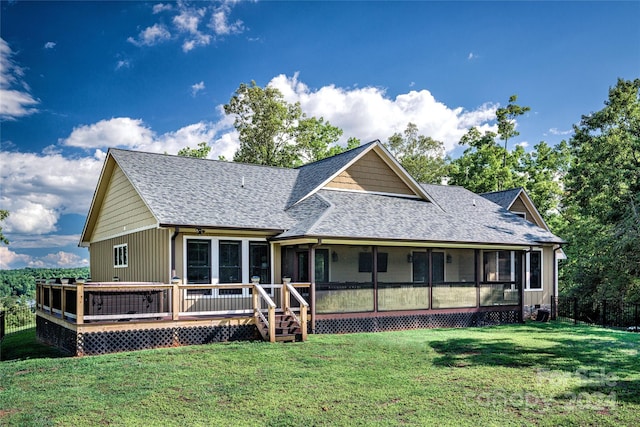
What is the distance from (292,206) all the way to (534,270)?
1127 centimetres

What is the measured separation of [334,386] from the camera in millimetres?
8977

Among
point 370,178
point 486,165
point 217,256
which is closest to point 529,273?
point 370,178

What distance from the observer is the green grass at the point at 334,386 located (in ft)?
24.5

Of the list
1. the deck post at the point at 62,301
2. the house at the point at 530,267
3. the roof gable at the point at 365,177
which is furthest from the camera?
the house at the point at 530,267

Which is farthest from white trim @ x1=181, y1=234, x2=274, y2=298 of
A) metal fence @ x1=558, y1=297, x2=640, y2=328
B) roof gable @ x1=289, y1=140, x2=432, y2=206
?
metal fence @ x1=558, y1=297, x2=640, y2=328

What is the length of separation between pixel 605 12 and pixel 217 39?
50.4 feet

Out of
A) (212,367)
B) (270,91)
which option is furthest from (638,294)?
(270,91)

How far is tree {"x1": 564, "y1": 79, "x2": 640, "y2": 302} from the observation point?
873 inches

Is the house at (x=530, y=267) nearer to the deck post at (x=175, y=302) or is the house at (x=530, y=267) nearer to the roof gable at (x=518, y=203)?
the roof gable at (x=518, y=203)

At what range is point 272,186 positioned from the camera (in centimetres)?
1981

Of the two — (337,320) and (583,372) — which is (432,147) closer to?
(337,320)

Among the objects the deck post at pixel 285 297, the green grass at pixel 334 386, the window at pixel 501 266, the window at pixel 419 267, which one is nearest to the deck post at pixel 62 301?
the green grass at pixel 334 386

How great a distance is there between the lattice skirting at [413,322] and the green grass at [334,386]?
7.62 ft

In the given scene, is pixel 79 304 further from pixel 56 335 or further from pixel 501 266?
pixel 501 266
